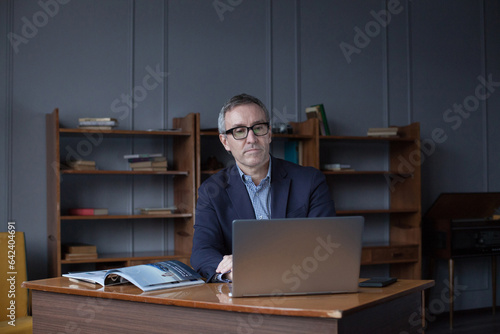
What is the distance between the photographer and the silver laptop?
5.75 feet

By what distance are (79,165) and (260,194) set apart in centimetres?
199

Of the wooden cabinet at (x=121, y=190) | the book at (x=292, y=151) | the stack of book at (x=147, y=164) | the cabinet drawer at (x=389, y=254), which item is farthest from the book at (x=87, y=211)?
the cabinet drawer at (x=389, y=254)

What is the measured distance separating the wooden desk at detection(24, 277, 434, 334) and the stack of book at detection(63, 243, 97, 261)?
1835 mm

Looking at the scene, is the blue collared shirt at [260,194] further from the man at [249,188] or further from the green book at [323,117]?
the green book at [323,117]

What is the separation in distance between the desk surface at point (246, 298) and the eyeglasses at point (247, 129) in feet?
2.28

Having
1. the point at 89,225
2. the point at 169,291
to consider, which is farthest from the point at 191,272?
the point at 89,225

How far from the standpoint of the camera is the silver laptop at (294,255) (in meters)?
1.75

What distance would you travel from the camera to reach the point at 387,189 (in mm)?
5609

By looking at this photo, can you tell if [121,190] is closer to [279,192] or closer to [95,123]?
[95,123]

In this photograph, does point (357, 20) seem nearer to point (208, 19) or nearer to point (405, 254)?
point (208, 19)

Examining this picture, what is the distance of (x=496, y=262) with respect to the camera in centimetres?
607

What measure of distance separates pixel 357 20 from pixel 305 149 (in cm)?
159

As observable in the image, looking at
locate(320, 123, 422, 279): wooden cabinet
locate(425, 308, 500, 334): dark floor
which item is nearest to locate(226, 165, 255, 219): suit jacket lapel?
locate(320, 123, 422, 279): wooden cabinet

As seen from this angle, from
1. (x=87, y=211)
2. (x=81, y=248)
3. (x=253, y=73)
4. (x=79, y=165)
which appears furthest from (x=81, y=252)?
(x=253, y=73)
